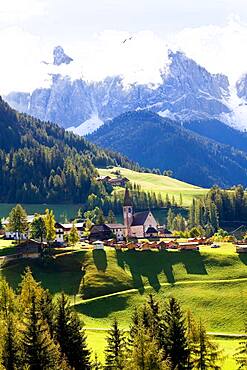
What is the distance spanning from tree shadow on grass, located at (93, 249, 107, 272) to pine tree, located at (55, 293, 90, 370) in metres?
62.3

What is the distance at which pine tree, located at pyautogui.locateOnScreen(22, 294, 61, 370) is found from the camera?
69.2 meters

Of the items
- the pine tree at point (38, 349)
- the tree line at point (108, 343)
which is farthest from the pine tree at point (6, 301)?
the pine tree at point (38, 349)

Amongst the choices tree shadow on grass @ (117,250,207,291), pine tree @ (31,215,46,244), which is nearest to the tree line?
tree shadow on grass @ (117,250,207,291)

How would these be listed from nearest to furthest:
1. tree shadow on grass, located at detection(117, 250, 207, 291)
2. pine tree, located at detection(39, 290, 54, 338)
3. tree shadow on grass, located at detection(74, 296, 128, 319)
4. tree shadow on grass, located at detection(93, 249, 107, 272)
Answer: pine tree, located at detection(39, 290, 54, 338), tree shadow on grass, located at detection(74, 296, 128, 319), tree shadow on grass, located at detection(117, 250, 207, 291), tree shadow on grass, located at detection(93, 249, 107, 272)

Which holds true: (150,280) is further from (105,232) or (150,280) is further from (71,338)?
(71,338)

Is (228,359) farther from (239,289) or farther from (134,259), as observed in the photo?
(134,259)

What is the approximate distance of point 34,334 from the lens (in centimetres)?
7088

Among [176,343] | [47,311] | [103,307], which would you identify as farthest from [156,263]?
[176,343]

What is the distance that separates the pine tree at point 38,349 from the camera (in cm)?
6925

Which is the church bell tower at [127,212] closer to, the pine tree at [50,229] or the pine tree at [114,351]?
the pine tree at [50,229]

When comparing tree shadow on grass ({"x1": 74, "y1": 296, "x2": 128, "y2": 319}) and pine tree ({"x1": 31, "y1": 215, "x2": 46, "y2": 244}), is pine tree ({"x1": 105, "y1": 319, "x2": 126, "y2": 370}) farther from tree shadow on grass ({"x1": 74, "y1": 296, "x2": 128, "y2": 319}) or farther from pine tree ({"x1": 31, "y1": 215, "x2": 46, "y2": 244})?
pine tree ({"x1": 31, "y1": 215, "x2": 46, "y2": 244})

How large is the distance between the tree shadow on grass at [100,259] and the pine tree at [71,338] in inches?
2451

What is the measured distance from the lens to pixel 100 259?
148500 mm

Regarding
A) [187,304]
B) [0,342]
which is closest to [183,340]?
[0,342]
